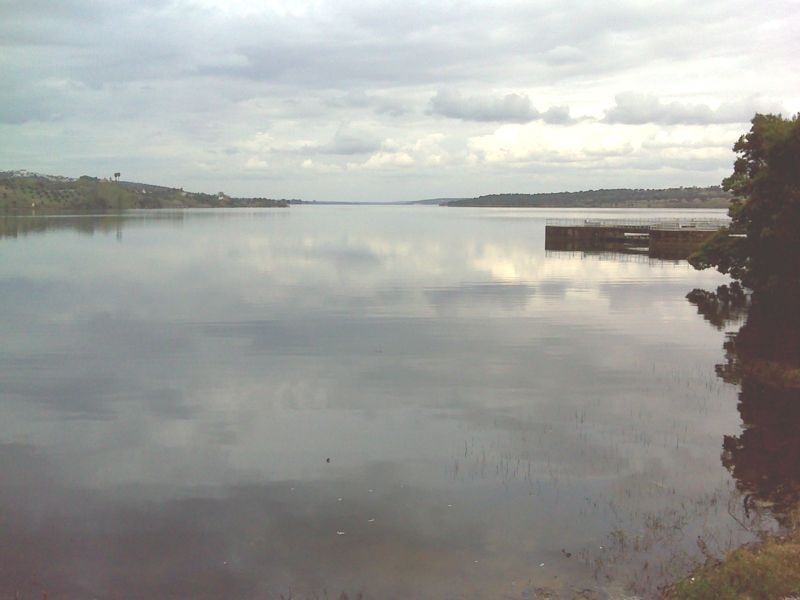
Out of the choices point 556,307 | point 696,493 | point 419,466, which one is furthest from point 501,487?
point 556,307

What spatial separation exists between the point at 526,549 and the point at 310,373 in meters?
17.5

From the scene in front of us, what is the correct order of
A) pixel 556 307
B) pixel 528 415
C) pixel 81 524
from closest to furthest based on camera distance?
pixel 81 524, pixel 528 415, pixel 556 307

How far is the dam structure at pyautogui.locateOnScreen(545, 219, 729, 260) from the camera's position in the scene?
348 feet

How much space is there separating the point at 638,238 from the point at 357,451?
115592mm

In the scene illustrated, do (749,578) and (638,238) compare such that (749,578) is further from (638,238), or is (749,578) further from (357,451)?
(638,238)

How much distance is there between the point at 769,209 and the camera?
149 ft

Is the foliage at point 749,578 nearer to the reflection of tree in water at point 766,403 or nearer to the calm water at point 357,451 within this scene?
the calm water at point 357,451

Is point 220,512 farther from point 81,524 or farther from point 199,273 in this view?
point 199,273

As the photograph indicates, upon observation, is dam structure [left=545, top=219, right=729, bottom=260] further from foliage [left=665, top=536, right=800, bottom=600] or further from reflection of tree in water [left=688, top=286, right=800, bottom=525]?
foliage [left=665, top=536, right=800, bottom=600]

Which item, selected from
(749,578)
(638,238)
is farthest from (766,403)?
(638,238)

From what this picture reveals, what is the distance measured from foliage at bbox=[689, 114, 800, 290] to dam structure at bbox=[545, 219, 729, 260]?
4443 cm

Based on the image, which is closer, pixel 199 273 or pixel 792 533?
pixel 792 533

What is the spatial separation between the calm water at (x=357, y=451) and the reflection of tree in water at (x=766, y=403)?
2.63ft

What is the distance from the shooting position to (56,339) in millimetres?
39219
